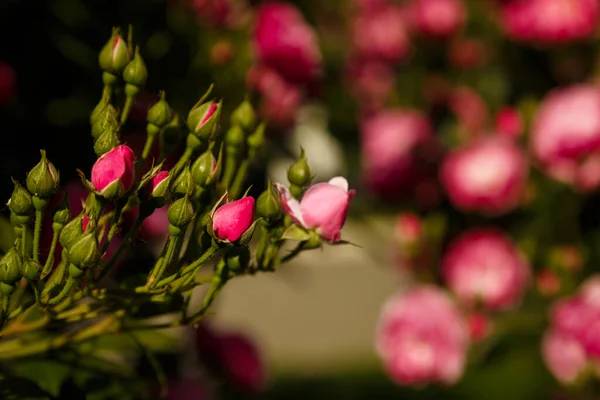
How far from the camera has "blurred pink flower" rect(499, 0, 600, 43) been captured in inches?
69.4

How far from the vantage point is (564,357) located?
59.7 inches

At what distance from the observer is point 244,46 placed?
4.59 ft

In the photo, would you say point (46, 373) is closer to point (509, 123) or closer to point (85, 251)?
point (85, 251)

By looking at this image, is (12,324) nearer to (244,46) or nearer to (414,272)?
(244,46)

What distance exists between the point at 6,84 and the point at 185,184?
1.96ft

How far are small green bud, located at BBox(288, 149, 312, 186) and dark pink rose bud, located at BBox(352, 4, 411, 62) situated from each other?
4.64 ft

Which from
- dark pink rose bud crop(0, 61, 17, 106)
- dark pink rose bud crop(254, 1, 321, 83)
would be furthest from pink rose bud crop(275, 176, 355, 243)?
dark pink rose bud crop(254, 1, 321, 83)

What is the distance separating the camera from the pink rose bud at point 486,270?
5.55 feet

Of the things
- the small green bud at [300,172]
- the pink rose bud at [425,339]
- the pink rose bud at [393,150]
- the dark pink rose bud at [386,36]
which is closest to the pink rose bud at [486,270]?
the pink rose bud at [425,339]

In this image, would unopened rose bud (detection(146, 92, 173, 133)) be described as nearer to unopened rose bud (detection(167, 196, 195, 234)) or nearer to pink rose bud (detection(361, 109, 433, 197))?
unopened rose bud (detection(167, 196, 195, 234))

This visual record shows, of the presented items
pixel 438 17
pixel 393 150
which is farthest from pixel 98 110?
pixel 438 17

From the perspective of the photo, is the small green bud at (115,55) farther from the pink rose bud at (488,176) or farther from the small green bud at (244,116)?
the pink rose bud at (488,176)

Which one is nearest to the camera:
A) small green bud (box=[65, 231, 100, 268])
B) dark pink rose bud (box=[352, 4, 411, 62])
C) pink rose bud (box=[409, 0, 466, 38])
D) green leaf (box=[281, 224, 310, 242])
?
small green bud (box=[65, 231, 100, 268])

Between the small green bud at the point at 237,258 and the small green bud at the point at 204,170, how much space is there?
0.05m
